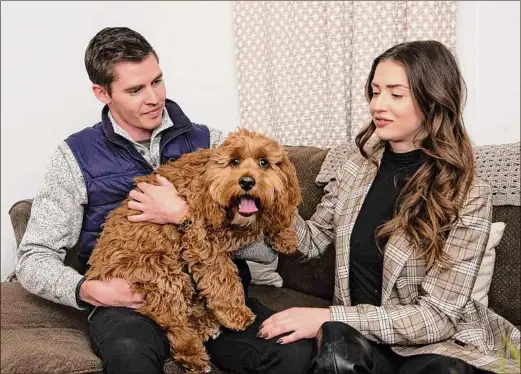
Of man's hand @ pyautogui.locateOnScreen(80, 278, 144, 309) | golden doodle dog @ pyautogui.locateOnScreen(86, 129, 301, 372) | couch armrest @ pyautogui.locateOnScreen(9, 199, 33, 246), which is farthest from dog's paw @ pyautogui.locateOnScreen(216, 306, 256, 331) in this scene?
couch armrest @ pyautogui.locateOnScreen(9, 199, 33, 246)

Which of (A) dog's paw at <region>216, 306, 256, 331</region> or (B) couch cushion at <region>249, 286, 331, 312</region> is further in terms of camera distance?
(B) couch cushion at <region>249, 286, 331, 312</region>

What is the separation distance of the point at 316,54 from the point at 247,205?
157cm

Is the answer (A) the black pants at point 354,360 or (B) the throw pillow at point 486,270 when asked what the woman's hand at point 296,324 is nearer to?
(A) the black pants at point 354,360

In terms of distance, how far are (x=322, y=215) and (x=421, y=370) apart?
66cm

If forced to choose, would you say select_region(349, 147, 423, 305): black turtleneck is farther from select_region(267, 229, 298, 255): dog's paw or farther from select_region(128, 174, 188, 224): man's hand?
select_region(128, 174, 188, 224): man's hand

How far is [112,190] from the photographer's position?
2029mm

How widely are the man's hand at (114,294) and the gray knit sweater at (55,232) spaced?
0.10m

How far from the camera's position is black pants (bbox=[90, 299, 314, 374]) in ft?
5.52

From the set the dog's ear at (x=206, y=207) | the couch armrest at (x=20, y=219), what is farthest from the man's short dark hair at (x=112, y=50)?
the couch armrest at (x=20, y=219)

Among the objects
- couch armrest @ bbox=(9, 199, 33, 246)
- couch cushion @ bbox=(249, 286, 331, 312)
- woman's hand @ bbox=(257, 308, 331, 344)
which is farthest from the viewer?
couch cushion @ bbox=(249, 286, 331, 312)

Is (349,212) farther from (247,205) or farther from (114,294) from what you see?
(114,294)

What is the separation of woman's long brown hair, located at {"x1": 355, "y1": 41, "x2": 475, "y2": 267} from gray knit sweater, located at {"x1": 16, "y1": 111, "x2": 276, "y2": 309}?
0.45 metres

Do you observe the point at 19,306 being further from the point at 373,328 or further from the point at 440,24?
the point at 440,24

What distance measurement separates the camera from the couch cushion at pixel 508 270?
2.19 metres
